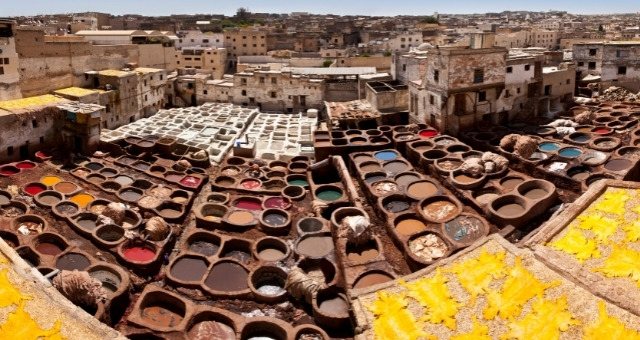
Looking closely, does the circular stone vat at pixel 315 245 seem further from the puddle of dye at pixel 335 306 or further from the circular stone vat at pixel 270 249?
the puddle of dye at pixel 335 306

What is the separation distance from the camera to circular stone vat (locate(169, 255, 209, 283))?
939 inches

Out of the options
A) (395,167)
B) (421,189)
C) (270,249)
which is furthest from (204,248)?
(395,167)

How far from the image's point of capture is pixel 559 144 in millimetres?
31984

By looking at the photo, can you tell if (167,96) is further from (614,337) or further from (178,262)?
(614,337)

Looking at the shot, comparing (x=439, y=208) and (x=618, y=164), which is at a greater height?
(x=618, y=164)

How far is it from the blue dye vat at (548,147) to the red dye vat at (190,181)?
21171mm

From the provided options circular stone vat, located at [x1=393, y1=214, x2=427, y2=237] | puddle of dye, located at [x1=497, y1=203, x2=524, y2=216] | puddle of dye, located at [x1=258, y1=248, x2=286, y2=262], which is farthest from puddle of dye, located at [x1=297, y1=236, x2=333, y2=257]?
puddle of dye, located at [x1=497, y1=203, x2=524, y2=216]

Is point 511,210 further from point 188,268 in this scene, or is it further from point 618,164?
point 188,268

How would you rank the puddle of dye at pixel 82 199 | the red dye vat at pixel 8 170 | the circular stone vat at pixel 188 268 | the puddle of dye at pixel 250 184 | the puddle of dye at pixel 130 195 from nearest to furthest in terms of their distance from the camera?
the circular stone vat at pixel 188 268 < the puddle of dye at pixel 82 199 < the puddle of dye at pixel 130 195 < the red dye vat at pixel 8 170 < the puddle of dye at pixel 250 184

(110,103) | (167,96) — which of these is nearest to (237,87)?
(167,96)

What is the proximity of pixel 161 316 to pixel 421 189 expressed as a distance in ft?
48.0

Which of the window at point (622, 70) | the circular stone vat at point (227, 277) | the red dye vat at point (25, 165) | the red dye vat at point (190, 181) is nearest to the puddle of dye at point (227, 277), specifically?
Answer: the circular stone vat at point (227, 277)

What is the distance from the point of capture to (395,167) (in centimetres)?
3288

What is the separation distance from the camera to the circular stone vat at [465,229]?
23344 millimetres
